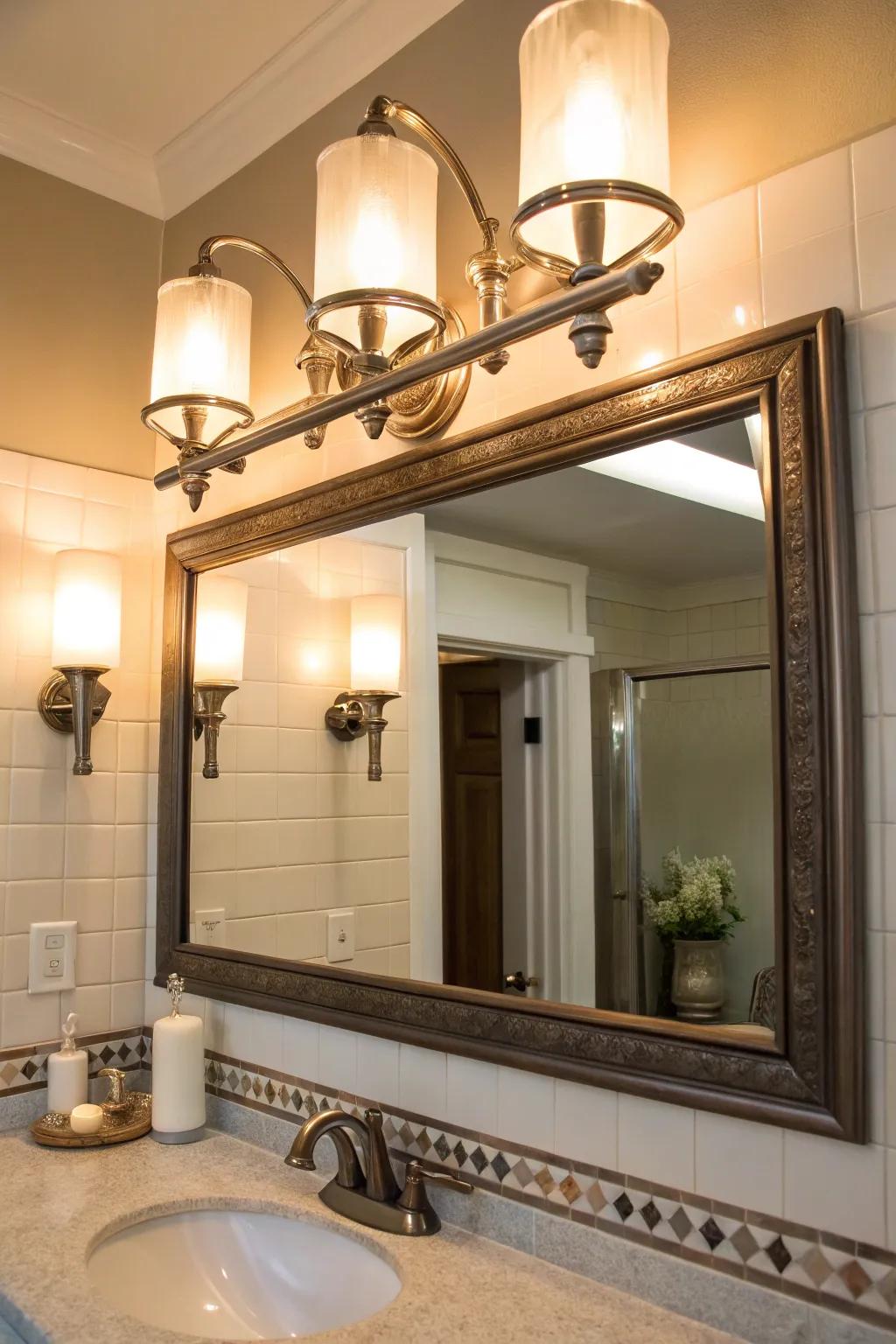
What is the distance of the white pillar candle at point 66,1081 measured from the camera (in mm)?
1763

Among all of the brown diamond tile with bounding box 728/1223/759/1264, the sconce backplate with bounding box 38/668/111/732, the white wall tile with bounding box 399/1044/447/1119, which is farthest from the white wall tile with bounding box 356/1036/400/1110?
the sconce backplate with bounding box 38/668/111/732

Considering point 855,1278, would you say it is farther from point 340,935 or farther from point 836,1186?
point 340,935

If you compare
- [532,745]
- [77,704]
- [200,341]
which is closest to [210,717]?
[77,704]

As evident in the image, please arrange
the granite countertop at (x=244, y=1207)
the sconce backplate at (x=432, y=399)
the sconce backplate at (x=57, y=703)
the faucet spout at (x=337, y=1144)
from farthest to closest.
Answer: the sconce backplate at (x=57, y=703), the sconce backplate at (x=432, y=399), the faucet spout at (x=337, y=1144), the granite countertop at (x=244, y=1207)

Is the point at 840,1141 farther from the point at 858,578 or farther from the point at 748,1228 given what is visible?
the point at 858,578

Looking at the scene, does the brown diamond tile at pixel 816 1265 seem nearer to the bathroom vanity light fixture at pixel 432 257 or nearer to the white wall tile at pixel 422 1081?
the white wall tile at pixel 422 1081

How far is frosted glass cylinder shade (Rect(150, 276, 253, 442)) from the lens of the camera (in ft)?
5.32

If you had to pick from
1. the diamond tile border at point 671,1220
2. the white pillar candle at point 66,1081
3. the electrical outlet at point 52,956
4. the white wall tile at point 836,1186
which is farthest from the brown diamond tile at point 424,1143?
the electrical outlet at point 52,956

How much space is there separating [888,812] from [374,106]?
3.30 ft

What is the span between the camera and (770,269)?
3.73 feet

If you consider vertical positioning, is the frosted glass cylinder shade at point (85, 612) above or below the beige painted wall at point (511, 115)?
below

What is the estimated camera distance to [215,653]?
185 cm

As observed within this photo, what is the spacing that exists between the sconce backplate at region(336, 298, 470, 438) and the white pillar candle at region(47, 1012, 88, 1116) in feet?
3.64

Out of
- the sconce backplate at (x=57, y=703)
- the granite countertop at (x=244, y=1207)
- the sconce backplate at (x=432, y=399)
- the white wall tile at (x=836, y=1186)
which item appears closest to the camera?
the white wall tile at (x=836, y=1186)
